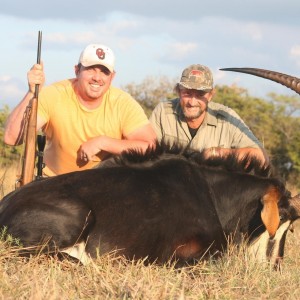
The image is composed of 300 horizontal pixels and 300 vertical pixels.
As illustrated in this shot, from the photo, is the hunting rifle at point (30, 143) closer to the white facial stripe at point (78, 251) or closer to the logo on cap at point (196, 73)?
the white facial stripe at point (78, 251)

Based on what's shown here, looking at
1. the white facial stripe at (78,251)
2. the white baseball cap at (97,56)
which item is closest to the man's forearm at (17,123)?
the white baseball cap at (97,56)

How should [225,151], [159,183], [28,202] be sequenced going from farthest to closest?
[225,151]
[159,183]
[28,202]

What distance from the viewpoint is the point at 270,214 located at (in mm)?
5891

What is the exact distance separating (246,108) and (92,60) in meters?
16.0

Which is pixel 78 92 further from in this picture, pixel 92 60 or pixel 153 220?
pixel 153 220

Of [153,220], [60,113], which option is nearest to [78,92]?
[60,113]

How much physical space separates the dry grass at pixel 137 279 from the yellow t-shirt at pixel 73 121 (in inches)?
81.7

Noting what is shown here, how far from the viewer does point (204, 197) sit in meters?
6.09

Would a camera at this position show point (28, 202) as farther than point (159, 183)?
No

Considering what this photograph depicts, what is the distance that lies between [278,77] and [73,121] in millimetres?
2145

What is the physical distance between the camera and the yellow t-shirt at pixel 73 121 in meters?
7.38

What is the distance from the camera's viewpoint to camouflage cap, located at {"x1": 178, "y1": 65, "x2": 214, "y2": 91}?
805cm

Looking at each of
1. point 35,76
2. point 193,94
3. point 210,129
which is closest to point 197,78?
point 193,94

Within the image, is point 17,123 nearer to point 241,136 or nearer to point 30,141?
point 30,141
